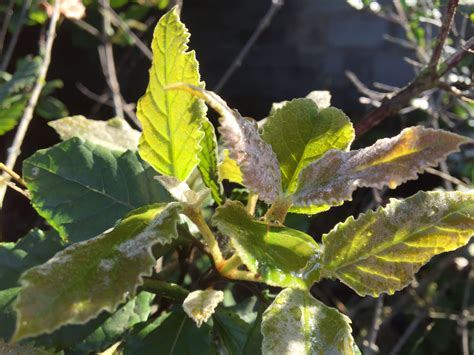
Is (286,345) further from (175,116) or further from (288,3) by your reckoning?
(288,3)

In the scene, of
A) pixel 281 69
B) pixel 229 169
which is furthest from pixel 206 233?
pixel 281 69

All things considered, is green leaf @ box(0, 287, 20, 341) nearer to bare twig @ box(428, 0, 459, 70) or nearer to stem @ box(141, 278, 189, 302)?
stem @ box(141, 278, 189, 302)

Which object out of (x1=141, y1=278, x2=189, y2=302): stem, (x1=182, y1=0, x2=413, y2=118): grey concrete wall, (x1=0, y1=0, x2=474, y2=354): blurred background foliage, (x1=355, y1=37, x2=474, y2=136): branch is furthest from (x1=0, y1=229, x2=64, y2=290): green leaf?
(x1=182, y1=0, x2=413, y2=118): grey concrete wall

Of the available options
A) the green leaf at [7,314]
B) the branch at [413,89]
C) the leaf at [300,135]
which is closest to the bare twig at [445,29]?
the branch at [413,89]

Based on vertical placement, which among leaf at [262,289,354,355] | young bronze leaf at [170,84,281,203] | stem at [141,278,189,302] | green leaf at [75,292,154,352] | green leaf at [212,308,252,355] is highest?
young bronze leaf at [170,84,281,203]

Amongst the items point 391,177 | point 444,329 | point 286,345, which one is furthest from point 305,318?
point 444,329

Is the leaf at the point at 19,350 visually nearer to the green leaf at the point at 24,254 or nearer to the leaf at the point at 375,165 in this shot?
the green leaf at the point at 24,254
